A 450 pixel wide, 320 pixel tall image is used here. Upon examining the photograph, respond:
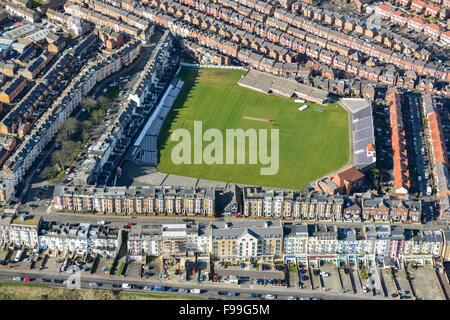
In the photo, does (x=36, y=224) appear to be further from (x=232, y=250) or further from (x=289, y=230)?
(x=289, y=230)

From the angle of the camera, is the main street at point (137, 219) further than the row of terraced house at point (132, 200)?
No

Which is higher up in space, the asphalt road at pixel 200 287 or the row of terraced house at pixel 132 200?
the row of terraced house at pixel 132 200

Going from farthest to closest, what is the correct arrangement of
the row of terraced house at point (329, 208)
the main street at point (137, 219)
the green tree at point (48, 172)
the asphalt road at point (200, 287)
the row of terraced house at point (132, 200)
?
1. the green tree at point (48, 172)
2. the row of terraced house at point (329, 208)
3. the row of terraced house at point (132, 200)
4. the main street at point (137, 219)
5. the asphalt road at point (200, 287)

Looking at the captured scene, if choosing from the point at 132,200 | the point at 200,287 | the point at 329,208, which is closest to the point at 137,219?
the point at 132,200

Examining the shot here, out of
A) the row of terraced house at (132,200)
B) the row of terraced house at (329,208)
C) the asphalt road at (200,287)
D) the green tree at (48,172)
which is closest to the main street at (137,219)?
the row of terraced house at (132,200)

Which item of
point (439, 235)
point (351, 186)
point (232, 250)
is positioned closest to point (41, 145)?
point (232, 250)

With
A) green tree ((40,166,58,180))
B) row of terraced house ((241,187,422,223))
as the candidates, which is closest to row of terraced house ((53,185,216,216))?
green tree ((40,166,58,180))

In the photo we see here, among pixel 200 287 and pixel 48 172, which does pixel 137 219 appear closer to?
pixel 200 287

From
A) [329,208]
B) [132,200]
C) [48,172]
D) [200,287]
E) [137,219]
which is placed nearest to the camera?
[200,287]

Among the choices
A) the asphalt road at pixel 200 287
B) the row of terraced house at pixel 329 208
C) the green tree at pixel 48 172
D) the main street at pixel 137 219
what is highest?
the green tree at pixel 48 172

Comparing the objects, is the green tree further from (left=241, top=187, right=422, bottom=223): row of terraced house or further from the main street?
(left=241, top=187, right=422, bottom=223): row of terraced house

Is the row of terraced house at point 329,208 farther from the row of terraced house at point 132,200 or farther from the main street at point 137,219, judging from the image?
the row of terraced house at point 132,200

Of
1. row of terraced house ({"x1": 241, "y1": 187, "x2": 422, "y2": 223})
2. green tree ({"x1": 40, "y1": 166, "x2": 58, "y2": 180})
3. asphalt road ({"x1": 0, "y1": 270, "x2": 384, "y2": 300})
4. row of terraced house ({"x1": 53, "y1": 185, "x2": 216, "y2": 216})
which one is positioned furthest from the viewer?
green tree ({"x1": 40, "y1": 166, "x2": 58, "y2": 180})
